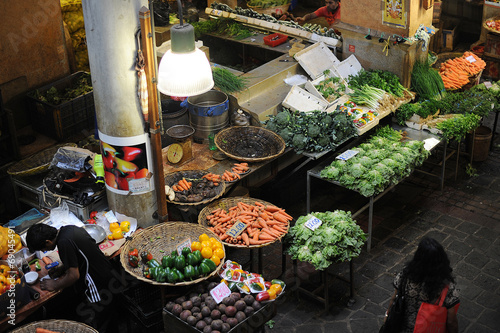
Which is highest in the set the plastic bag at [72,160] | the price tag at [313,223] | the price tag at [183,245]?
the plastic bag at [72,160]

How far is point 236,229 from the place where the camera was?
7324 millimetres

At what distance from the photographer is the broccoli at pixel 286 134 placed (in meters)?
8.94

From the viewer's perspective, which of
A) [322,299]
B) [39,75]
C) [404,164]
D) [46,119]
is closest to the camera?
[322,299]

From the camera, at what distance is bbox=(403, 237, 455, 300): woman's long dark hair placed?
17.4ft

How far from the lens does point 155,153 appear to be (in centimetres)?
699

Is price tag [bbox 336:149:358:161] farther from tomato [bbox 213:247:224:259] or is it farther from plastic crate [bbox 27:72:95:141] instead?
plastic crate [bbox 27:72:95:141]

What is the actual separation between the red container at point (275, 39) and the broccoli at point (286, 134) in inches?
122

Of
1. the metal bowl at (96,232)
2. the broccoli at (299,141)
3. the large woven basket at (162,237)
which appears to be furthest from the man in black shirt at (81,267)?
the broccoli at (299,141)

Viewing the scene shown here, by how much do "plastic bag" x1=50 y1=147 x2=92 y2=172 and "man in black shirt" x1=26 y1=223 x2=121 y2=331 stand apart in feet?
4.95

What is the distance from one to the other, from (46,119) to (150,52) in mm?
3888

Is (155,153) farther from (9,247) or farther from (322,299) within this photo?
(322,299)

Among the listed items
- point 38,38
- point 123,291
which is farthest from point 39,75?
point 123,291

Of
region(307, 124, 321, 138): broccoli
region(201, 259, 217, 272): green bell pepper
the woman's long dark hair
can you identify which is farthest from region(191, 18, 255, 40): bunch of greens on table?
the woman's long dark hair

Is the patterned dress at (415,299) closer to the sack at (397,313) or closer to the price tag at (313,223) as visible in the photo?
the sack at (397,313)
